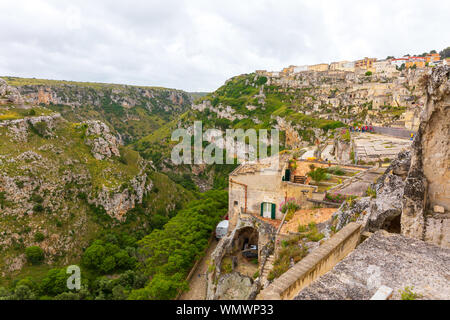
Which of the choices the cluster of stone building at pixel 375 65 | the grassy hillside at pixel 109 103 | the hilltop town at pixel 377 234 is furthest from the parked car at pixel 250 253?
the grassy hillside at pixel 109 103

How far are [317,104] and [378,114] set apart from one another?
1051 inches

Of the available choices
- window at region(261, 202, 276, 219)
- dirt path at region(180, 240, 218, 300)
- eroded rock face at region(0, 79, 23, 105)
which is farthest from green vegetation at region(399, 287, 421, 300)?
eroded rock face at region(0, 79, 23, 105)

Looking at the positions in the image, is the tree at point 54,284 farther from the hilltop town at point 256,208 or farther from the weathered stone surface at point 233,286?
the weathered stone surface at point 233,286

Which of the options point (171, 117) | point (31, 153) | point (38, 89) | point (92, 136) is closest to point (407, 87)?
point (92, 136)

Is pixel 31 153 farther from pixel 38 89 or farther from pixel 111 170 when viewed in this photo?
pixel 38 89

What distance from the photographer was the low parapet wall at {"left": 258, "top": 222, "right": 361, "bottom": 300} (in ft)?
16.3

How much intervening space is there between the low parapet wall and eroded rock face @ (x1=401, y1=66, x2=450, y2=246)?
145 cm

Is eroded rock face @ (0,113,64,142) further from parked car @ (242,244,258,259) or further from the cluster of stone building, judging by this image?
the cluster of stone building

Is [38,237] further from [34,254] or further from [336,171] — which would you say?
[336,171]

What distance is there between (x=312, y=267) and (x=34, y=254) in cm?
4199

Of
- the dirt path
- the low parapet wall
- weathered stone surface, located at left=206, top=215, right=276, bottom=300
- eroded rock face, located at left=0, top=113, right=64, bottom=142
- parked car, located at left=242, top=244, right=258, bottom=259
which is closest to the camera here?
the low parapet wall

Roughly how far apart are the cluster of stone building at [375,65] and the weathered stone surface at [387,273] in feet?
327

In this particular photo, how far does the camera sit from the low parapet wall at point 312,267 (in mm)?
4953

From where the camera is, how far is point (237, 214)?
22.4 meters
